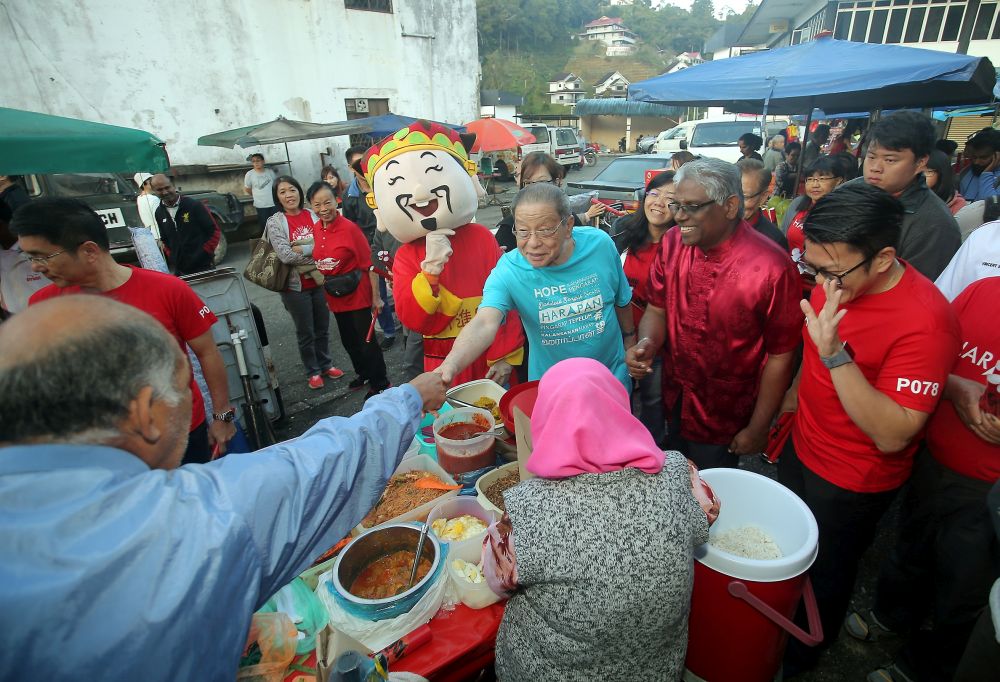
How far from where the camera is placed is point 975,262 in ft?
6.74

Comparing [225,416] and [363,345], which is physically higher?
[225,416]

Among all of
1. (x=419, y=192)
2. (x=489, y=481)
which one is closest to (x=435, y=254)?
(x=419, y=192)

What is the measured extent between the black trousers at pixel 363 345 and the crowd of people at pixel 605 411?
1.77m

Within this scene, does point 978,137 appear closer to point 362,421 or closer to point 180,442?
point 362,421

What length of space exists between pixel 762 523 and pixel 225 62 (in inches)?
625

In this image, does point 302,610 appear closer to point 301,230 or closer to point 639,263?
point 639,263

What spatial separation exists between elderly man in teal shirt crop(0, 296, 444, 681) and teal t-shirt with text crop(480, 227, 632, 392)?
151 cm

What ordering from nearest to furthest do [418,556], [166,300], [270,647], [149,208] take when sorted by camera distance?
[270,647] < [418,556] < [166,300] < [149,208]

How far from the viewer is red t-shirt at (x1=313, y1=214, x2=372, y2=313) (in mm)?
4441

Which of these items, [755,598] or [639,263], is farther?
[639,263]

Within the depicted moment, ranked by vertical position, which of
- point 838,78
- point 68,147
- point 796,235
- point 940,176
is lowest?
point 796,235

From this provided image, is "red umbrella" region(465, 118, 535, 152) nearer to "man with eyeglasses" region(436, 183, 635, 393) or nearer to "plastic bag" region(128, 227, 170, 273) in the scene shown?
"plastic bag" region(128, 227, 170, 273)

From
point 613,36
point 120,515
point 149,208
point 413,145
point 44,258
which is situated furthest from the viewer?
point 613,36

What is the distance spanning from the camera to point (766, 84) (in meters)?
4.89
